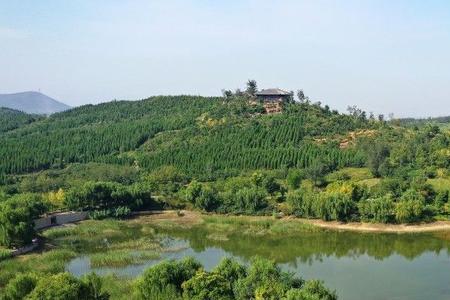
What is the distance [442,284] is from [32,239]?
2978cm

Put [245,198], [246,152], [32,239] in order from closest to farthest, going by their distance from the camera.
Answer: [32,239]
[245,198]
[246,152]

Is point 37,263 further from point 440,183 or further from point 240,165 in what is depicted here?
point 440,183

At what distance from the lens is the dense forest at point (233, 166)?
165ft

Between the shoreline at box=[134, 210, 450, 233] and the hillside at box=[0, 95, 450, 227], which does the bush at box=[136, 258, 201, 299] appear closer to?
the shoreline at box=[134, 210, 450, 233]

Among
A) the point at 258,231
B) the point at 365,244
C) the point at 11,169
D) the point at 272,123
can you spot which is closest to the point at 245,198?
the point at 258,231

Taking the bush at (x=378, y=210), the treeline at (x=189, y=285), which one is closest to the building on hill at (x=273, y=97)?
the bush at (x=378, y=210)

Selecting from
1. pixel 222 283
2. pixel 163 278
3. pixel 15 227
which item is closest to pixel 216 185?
pixel 15 227

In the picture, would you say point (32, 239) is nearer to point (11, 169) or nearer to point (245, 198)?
point (245, 198)

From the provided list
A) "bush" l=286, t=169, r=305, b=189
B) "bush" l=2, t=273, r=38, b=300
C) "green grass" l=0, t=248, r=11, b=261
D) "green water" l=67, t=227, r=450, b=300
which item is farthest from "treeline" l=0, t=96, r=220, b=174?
"bush" l=2, t=273, r=38, b=300

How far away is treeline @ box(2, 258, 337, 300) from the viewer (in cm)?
2380

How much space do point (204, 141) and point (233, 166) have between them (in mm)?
9843

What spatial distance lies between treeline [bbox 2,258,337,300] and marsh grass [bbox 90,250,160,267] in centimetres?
1041

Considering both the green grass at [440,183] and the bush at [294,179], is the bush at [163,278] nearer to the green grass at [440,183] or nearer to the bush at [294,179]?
the bush at [294,179]

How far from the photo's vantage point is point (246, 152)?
69.1 metres
